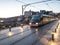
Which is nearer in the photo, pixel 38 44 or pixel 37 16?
pixel 38 44

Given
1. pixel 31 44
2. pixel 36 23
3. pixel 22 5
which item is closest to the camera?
pixel 31 44

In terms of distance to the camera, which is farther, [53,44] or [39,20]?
[39,20]

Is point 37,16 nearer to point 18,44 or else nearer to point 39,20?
point 39,20

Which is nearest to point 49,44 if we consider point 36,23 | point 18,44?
point 18,44

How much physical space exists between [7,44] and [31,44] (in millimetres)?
2120

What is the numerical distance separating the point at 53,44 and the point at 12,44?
3.63 metres

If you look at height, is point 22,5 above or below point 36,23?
above

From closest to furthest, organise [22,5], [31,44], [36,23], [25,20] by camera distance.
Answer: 1. [31,44]
2. [22,5]
3. [36,23]
4. [25,20]

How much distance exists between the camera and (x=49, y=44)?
1686cm

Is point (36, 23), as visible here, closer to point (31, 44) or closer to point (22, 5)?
point (22, 5)

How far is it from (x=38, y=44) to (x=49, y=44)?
3.19 feet

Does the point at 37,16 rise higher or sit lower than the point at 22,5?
lower

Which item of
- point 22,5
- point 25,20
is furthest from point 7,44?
point 25,20

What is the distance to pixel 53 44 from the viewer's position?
16.9 m
